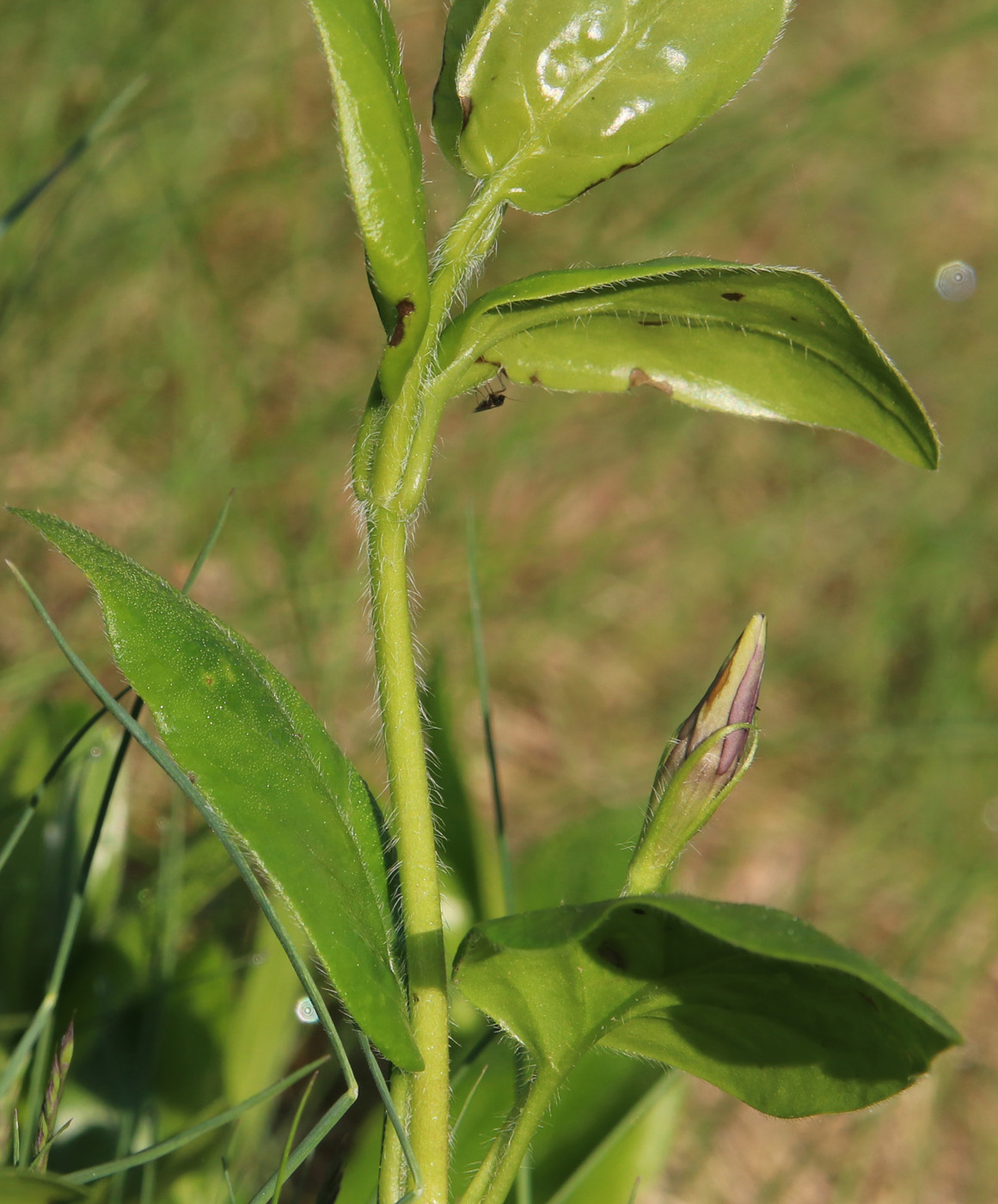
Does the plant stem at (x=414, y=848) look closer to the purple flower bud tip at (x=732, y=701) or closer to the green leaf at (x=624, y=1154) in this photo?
the purple flower bud tip at (x=732, y=701)

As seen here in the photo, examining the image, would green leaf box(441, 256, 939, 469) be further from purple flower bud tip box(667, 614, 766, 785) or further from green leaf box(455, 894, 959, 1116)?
green leaf box(455, 894, 959, 1116)

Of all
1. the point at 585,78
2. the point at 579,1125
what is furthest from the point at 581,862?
the point at 585,78

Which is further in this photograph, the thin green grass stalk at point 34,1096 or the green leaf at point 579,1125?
the green leaf at point 579,1125

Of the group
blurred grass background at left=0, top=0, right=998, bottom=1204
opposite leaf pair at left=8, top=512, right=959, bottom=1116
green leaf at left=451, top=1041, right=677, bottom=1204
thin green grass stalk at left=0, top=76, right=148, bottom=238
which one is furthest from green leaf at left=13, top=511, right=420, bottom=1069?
blurred grass background at left=0, top=0, right=998, bottom=1204

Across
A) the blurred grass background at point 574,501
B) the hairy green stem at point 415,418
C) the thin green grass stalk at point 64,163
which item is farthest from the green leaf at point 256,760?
the blurred grass background at point 574,501

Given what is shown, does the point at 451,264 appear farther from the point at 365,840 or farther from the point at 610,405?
the point at 610,405

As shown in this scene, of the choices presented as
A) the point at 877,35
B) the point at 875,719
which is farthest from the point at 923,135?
the point at 875,719
